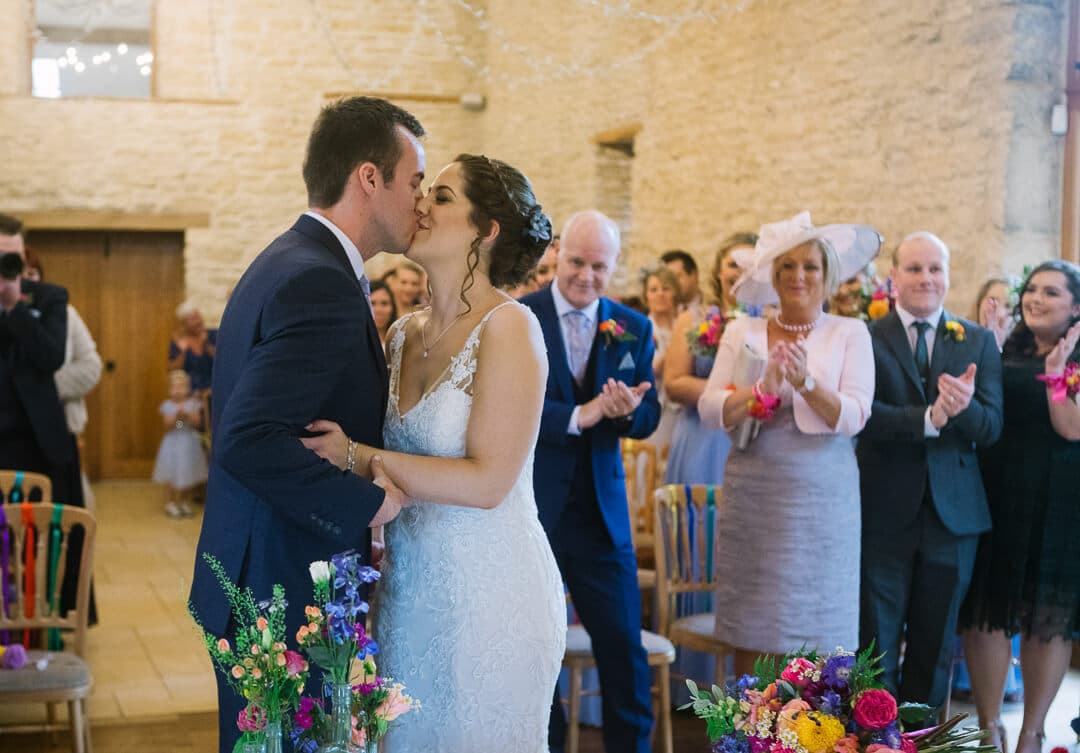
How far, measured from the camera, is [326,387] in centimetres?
227

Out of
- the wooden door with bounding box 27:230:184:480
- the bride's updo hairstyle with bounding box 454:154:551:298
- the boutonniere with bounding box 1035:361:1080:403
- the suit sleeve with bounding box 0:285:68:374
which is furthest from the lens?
the wooden door with bounding box 27:230:184:480

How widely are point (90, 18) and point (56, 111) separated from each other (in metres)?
1.04

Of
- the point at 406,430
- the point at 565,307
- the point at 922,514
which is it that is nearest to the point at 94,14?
the point at 565,307

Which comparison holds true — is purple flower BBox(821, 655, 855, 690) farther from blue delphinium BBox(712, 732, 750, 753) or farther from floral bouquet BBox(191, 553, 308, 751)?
floral bouquet BBox(191, 553, 308, 751)

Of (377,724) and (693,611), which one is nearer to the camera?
(377,724)

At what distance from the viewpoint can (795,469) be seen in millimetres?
4012

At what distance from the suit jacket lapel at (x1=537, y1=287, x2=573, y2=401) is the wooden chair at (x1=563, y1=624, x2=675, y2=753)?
80cm

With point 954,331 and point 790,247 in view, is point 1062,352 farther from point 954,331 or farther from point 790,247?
point 790,247

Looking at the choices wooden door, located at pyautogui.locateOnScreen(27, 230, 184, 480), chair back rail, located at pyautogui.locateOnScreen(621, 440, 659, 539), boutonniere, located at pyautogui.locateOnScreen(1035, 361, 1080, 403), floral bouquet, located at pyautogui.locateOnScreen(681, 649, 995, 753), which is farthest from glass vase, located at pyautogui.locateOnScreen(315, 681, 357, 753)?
wooden door, located at pyautogui.locateOnScreen(27, 230, 184, 480)

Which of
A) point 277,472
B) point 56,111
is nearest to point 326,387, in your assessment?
point 277,472

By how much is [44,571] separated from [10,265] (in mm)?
1701

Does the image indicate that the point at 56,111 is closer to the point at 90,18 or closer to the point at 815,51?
the point at 90,18

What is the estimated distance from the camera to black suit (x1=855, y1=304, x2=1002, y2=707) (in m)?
4.37

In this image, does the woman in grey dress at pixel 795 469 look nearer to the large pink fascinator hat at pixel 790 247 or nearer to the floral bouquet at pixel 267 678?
the large pink fascinator hat at pixel 790 247
